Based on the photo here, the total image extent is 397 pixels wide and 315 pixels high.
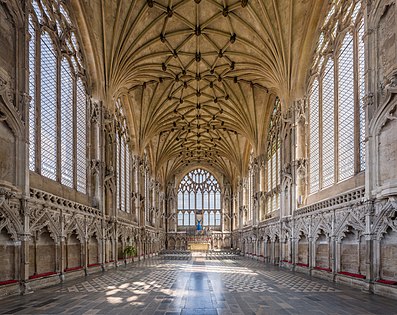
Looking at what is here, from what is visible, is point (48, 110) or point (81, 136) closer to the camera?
point (48, 110)

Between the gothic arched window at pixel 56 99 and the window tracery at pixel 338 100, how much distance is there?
14419 mm

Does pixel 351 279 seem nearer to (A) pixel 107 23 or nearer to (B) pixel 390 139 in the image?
(B) pixel 390 139

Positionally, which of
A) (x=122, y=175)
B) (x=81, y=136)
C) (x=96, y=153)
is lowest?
(x=122, y=175)

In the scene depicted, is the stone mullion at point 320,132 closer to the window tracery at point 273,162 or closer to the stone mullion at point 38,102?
the window tracery at point 273,162

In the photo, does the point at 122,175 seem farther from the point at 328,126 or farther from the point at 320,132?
the point at 328,126

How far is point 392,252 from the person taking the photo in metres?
13.6

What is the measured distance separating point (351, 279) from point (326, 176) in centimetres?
681

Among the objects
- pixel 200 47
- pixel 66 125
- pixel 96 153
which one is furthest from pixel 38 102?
pixel 200 47

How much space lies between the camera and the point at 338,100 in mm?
20172

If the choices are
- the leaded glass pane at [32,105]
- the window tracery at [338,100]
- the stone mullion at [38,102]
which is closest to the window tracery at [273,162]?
the window tracery at [338,100]

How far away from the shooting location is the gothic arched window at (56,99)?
1741 cm

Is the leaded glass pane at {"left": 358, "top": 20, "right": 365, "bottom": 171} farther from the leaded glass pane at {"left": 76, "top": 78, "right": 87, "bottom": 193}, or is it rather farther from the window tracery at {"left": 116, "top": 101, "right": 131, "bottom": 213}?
the window tracery at {"left": 116, "top": 101, "right": 131, "bottom": 213}

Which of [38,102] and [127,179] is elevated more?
[38,102]

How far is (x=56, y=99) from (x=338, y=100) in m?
14.7
